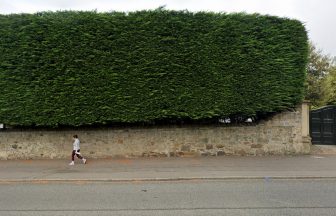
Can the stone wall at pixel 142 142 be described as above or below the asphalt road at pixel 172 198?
above

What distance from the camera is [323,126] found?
64.6 ft

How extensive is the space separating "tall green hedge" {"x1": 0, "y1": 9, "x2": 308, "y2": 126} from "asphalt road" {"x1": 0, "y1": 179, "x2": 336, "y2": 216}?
5.21 metres

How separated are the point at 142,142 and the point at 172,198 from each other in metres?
7.81

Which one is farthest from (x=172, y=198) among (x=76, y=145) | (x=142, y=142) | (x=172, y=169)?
(x=142, y=142)

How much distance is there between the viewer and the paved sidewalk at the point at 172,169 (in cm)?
1271

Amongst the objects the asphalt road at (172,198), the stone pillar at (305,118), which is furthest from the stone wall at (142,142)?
the asphalt road at (172,198)

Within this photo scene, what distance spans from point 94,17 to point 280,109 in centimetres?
863

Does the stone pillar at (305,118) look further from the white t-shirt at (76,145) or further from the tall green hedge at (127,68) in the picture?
the white t-shirt at (76,145)

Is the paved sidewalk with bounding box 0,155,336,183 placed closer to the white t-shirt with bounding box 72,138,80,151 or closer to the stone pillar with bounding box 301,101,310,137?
the white t-shirt with bounding box 72,138,80,151

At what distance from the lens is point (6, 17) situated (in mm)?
17062

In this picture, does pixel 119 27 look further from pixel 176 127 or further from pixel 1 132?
pixel 1 132

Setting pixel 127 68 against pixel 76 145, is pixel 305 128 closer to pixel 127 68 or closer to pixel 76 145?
pixel 127 68

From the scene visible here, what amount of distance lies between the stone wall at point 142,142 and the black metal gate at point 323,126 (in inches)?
123

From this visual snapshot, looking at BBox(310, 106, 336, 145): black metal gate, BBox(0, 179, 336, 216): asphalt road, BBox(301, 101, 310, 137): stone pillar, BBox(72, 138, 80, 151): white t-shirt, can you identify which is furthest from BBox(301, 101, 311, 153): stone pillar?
BBox(72, 138, 80, 151): white t-shirt
